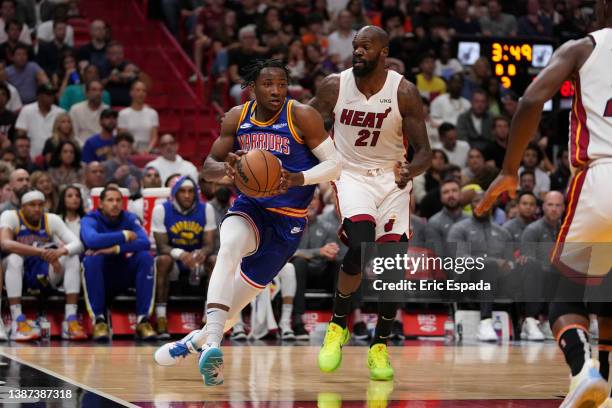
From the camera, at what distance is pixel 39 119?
1330cm

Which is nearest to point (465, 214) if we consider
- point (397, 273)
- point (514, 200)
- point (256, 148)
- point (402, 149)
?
point (514, 200)

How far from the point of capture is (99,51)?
1488 centimetres

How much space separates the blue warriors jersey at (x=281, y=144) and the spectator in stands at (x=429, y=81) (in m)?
9.26

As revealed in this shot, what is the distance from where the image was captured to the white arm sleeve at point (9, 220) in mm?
10570

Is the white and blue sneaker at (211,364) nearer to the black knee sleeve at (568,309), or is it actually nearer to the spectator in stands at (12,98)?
the black knee sleeve at (568,309)

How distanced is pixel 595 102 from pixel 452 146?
9832mm

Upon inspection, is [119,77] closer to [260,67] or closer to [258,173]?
[260,67]

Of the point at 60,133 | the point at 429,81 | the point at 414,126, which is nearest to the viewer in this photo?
the point at 414,126

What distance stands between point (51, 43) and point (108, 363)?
25.6 ft

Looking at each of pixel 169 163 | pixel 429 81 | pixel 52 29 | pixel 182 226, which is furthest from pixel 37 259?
pixel 429 81

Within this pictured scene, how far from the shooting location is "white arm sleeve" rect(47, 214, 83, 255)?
418 inches

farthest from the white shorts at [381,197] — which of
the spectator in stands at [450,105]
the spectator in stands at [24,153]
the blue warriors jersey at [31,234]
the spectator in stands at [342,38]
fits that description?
the spectator in stands at [342,38]

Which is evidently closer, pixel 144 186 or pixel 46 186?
pixel 46 186

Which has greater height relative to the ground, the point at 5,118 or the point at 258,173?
the point at 5,118
